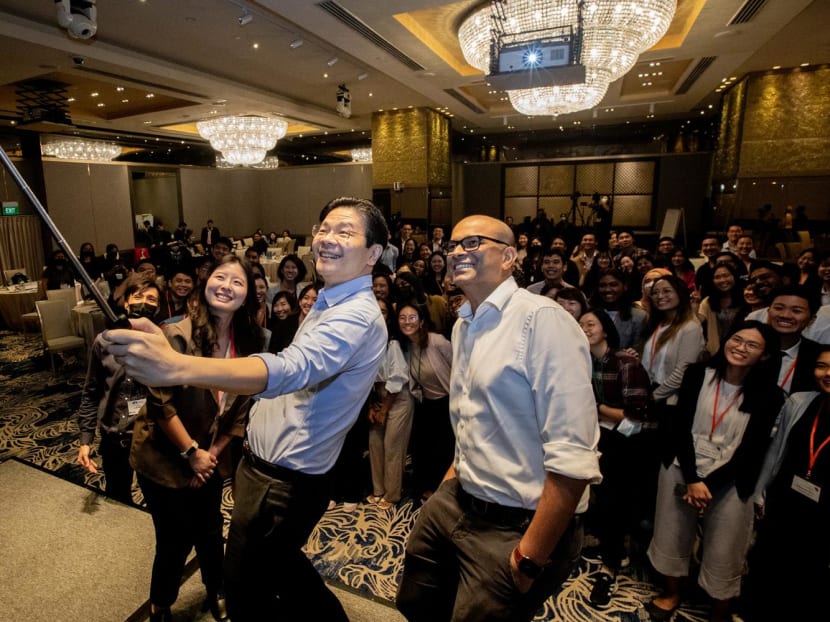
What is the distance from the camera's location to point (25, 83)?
7.87 metres

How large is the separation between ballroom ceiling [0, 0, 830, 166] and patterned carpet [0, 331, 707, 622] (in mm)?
4166

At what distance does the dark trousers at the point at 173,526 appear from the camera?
1829 millimetres

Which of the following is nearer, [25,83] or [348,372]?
[348,372]

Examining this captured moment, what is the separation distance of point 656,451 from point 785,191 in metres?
8.61

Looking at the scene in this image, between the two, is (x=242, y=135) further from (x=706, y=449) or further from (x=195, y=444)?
(x=706, y=449)

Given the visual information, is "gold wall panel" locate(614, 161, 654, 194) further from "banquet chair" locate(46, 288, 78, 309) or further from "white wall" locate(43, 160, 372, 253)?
"banquet chair" locate(46, 288, 78, 309)

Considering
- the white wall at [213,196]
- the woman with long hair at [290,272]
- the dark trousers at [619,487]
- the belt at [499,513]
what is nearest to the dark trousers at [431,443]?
the dark trousers at [619,487]

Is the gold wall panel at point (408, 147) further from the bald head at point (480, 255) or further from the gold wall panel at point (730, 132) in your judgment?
the bald head at point (480, 255)

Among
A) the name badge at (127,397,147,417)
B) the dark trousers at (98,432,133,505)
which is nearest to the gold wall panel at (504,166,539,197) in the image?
the dark trousers at (98,432,133,505)

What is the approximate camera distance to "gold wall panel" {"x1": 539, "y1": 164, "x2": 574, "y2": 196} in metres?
15.4

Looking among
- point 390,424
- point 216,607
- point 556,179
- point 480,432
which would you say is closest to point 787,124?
point 556,179

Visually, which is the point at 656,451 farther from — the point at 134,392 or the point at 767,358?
the point at 134,392

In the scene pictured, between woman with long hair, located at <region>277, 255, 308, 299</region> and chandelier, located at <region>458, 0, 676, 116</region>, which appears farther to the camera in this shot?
woman with long hair, located at <region>277, 255, 308, 299</region>

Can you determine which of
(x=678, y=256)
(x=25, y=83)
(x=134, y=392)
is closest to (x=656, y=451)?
(x=134, y=392)
